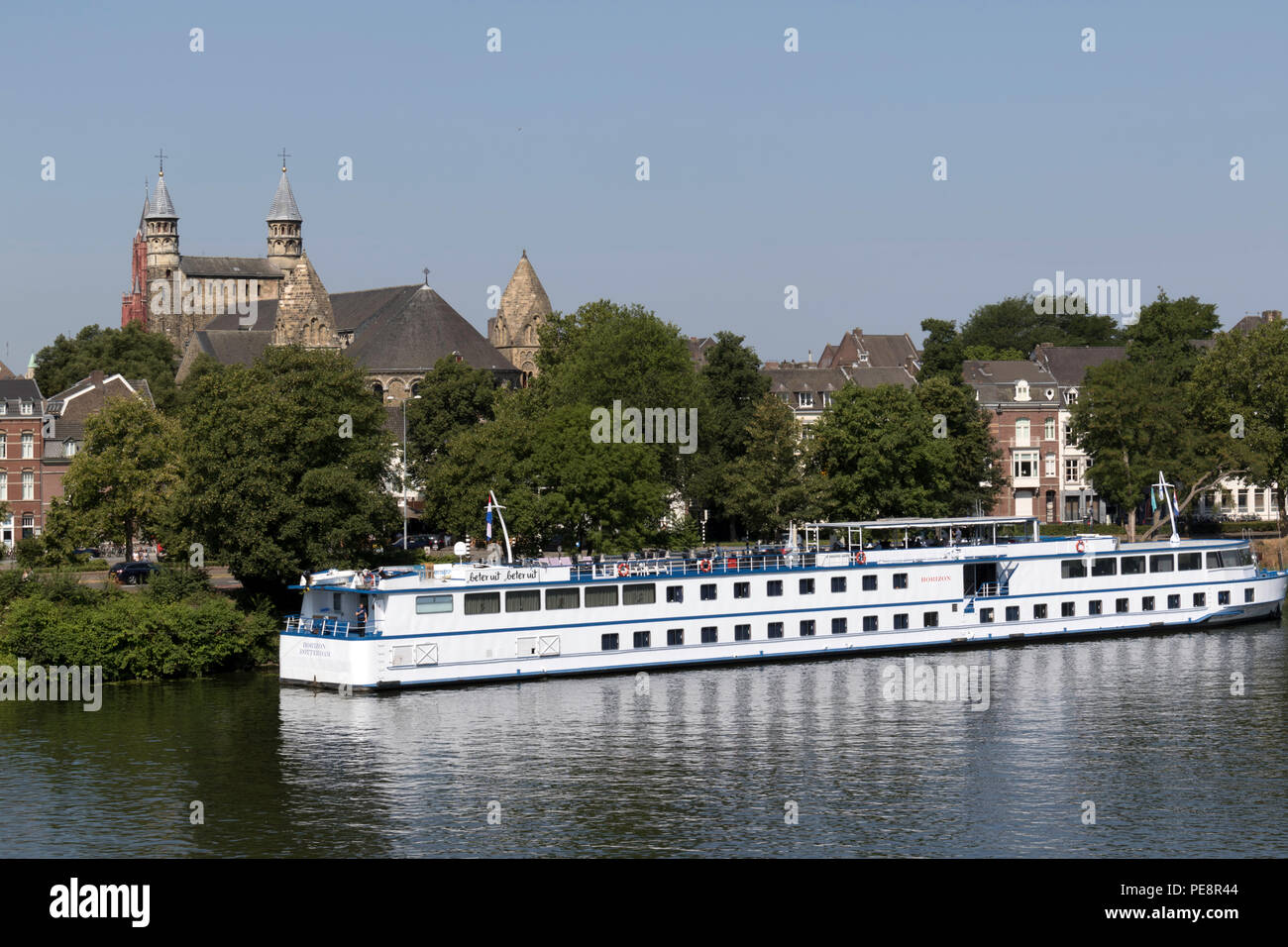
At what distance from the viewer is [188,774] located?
45.3 meters

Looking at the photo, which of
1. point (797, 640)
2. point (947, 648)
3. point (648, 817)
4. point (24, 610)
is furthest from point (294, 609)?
point (648, 817)

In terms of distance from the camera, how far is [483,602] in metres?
61.1

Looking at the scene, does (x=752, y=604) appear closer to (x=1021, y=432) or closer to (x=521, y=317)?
(x=1021, y=432)

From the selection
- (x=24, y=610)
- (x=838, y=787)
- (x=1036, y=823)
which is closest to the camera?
(x=1036, y=823)

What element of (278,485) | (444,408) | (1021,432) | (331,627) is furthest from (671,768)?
(1021,432)

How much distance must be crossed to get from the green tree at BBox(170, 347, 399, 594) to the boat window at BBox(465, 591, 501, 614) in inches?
333

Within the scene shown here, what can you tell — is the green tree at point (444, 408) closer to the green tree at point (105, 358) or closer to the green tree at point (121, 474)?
the green tree at point (121, 474)

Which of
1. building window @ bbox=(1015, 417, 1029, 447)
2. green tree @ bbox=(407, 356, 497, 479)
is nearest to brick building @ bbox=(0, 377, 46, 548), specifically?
green tree @ bbox=(407, 356, 497, 479)

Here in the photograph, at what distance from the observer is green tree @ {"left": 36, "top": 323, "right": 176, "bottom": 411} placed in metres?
141

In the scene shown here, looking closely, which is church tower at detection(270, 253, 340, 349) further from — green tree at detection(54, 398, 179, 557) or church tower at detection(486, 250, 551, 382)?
green tree at detection(54, 398, 179, 557)

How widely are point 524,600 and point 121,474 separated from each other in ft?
108

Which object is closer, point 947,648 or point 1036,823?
point 1036,823

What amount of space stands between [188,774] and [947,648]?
3477 cm
